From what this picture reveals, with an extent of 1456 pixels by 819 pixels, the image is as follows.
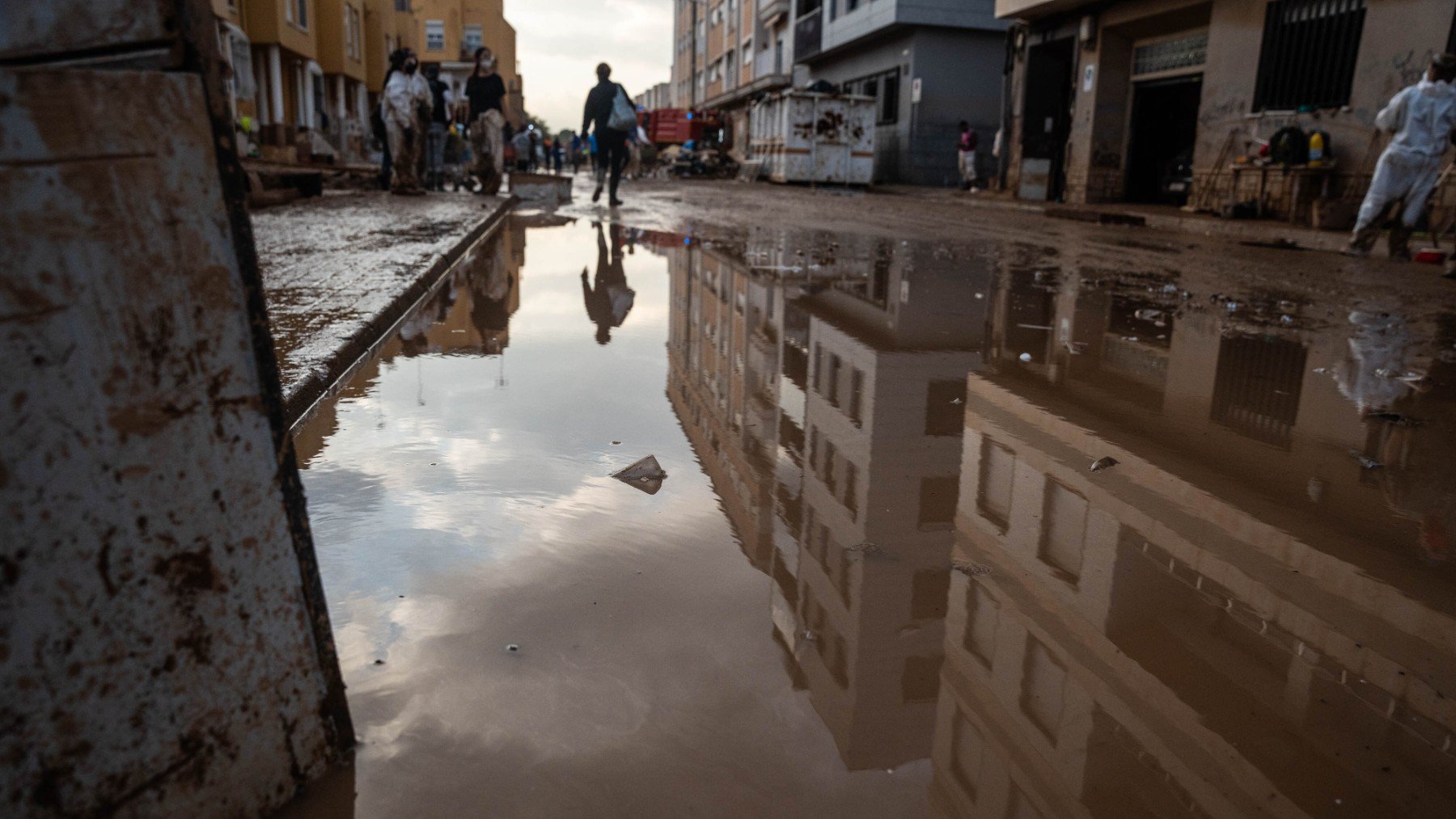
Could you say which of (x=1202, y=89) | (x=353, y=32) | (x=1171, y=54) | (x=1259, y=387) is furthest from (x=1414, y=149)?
(x=353, y=32)

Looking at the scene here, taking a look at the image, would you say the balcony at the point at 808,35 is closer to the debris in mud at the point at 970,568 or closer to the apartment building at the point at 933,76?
the apartment building at the point at 933,76

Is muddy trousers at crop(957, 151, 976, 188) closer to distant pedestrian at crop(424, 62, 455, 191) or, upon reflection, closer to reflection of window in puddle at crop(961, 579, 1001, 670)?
distant pedestrian at crop(424, 62, 455, 191)

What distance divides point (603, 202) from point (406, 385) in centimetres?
1223

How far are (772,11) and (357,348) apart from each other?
3856 cm

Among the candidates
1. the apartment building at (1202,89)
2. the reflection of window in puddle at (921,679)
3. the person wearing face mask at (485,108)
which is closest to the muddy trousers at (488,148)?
the person wearing face mask at (485,108)

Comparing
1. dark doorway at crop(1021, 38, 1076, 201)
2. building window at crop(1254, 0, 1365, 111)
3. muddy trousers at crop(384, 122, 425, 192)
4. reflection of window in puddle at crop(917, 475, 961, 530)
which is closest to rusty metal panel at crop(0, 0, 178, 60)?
reflection of window in puddle at crop(917, 475, 961, 530)

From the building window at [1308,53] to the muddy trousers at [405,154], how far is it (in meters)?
11.6

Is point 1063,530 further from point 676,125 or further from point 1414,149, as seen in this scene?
point 676,125

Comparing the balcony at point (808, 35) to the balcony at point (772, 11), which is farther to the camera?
the balcony at point (772, 11)

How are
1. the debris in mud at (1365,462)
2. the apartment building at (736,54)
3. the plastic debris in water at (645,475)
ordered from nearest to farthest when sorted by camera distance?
the plastic debris in water at (645,475) → the debris in mud at (1365,462) → the apartment building at (736,54)

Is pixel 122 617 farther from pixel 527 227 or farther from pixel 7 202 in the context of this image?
pixel 527 227

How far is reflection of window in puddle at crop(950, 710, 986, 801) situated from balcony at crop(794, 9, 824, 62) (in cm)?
3282

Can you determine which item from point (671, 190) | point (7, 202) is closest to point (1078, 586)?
point (7, 202)

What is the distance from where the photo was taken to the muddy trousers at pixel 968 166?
24.1 m
